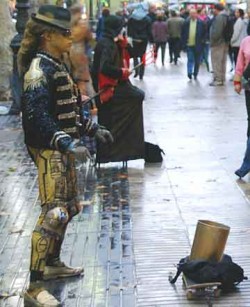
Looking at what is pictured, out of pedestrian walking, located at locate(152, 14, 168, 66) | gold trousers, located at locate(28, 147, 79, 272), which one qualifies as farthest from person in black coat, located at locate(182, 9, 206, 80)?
gold trousers, located at locate(28, 147, 79, 272)

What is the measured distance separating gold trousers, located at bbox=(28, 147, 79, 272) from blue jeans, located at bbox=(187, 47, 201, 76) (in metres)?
14.7

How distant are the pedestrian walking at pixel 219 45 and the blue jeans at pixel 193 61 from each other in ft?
3.39

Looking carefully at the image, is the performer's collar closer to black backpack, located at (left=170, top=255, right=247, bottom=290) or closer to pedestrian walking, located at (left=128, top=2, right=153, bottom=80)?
black backpack, located at (left=170, top=255, right=247, bottom=290)

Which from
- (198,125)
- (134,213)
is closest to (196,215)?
(134,213)

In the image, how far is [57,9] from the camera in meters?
4.85

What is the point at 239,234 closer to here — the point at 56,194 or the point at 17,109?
the point at 56,194

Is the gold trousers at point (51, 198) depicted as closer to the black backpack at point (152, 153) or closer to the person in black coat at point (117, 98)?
the person in black coat at point (117, 98)

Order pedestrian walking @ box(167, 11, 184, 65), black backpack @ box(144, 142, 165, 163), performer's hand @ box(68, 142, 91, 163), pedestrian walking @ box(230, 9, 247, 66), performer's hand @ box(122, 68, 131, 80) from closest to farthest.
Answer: performer's hand @ box(68, 142, 91, 163) < performer's hand @ box(122, 68, 131, 80) < black backpack @ box(144, 142, 165, 163) < pedestrian walking @ box(230, 9, 247, 66) < pedestrian walking @ box(167, 11, 184, 65)

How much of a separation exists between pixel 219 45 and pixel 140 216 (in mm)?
12021

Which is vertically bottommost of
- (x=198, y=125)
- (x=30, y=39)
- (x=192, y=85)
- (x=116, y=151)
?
(x=192, y=85)

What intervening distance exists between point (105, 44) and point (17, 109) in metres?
5.71

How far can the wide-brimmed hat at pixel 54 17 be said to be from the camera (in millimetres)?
4809

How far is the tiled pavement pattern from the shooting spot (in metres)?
5.18

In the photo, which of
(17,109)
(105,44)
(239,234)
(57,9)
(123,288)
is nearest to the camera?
(57,9)
